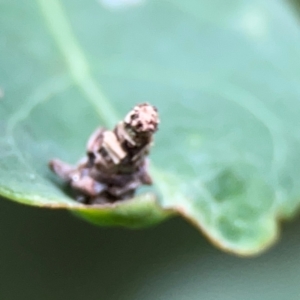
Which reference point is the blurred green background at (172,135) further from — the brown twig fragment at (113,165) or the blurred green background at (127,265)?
the brown twig fragment at (113,165)

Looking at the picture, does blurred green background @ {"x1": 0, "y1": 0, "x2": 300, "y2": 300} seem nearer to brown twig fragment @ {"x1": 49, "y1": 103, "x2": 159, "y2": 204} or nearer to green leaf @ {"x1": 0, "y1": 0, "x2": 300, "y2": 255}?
green leaf @ {"x1": 0, "y1": 0, "x2": 300, "y2": 255}

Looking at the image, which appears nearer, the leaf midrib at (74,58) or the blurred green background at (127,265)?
the leaf midrib at (74,58)

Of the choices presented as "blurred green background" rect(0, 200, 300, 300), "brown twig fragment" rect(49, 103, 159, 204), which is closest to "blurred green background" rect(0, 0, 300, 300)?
"blurred green background" rect(0, 200, 300, 300)

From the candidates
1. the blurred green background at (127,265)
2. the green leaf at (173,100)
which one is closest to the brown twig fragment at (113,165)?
the green leaf at (173,100)

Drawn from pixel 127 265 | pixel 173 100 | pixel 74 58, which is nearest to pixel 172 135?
pixel 173 100

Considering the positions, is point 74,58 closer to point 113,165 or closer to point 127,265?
point 113,165
